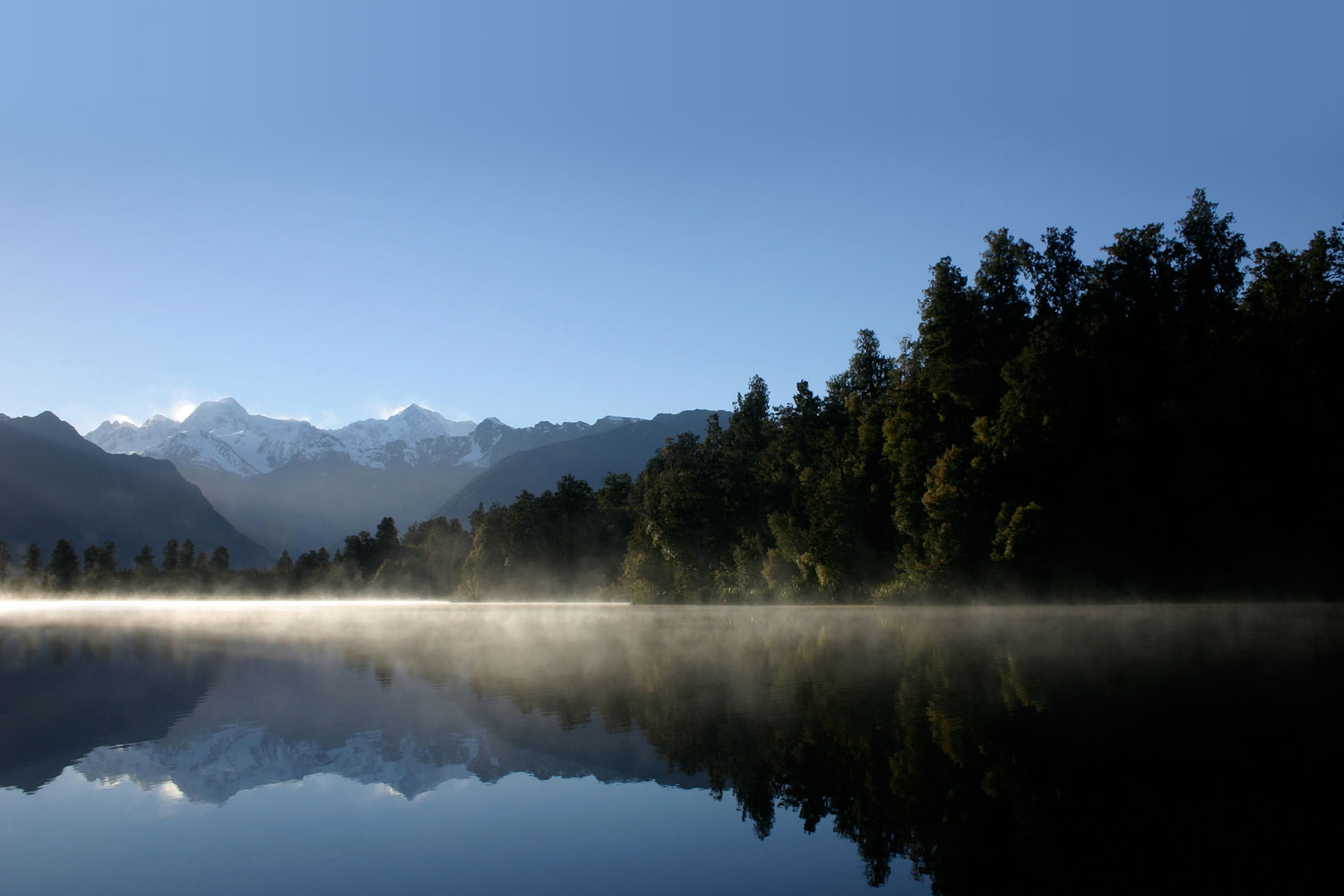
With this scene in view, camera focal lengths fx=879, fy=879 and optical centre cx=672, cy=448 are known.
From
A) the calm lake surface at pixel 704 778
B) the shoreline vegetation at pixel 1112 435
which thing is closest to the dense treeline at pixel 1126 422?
the shoreline vegetation at pixel 1112 435

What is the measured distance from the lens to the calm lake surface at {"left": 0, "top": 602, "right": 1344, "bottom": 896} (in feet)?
35.5

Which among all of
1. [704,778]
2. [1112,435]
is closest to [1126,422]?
[1112,435]

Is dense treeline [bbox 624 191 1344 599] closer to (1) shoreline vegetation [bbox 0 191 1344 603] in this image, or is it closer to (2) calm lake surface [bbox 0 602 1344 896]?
(1) shoreline vegetation [bbox 0 191 1344 603]

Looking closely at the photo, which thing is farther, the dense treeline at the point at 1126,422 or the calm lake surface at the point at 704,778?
the dense treeline at the point at 1126,422

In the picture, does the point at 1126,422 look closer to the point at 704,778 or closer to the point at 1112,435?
the point at 1112,435

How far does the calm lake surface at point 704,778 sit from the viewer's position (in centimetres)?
1081

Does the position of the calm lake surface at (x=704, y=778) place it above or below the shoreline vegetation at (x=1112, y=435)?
below

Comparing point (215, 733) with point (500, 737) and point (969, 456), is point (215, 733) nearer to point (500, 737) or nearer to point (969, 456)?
point (500, 737)

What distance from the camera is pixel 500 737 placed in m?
19.2

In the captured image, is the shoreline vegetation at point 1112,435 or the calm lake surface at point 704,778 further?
the shoreline vegetation at point 1112,435

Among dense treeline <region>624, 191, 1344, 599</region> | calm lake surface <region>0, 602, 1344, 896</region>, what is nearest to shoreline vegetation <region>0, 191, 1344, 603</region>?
dense treeline <region>624, 191, 1344, 599</region>

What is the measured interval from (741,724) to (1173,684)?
1134 centimetres

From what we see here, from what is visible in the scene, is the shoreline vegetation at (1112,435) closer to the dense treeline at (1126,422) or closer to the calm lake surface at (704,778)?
the dense treeline at (1126,422)

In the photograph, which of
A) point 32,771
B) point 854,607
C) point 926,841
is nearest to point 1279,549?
point 854,607
